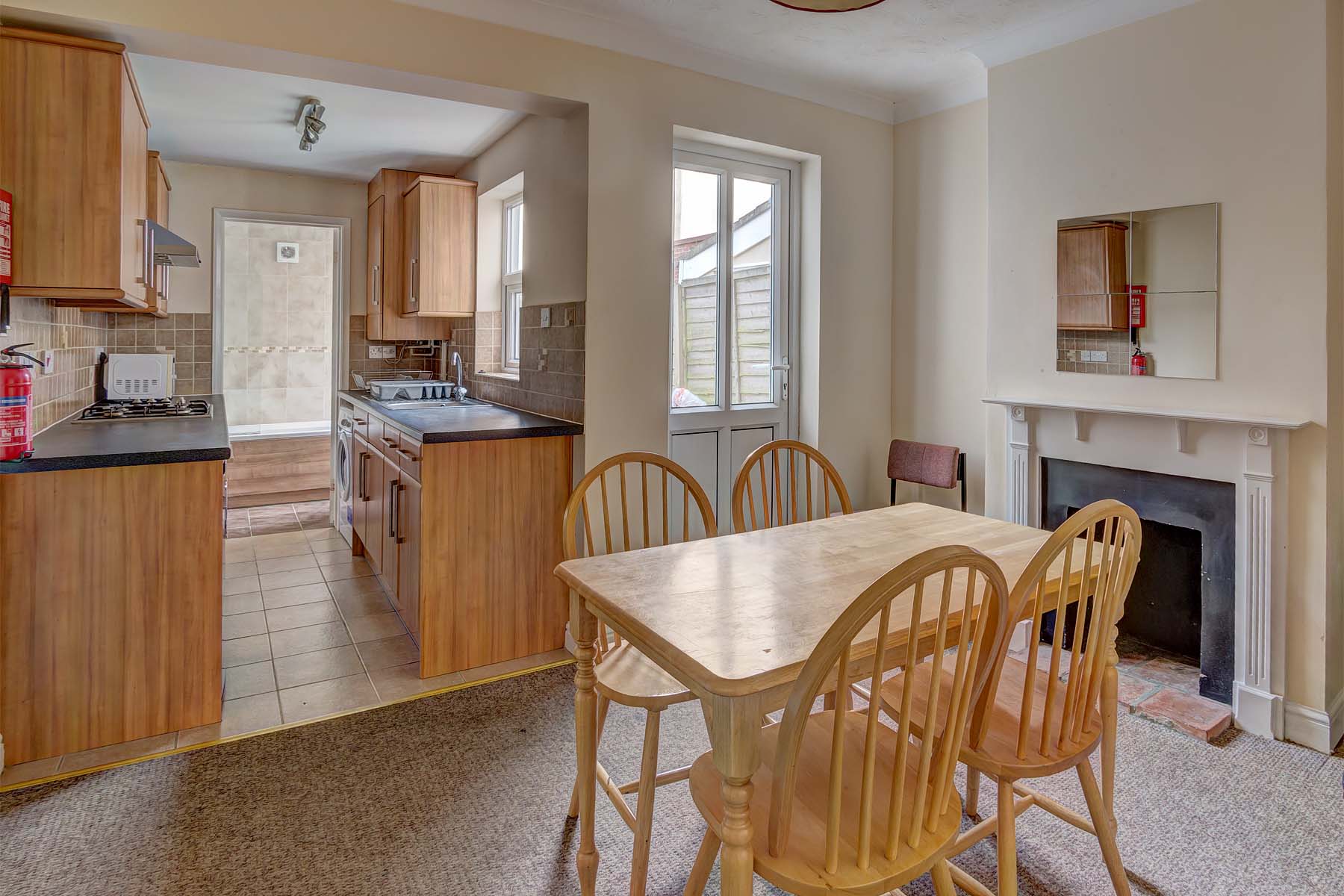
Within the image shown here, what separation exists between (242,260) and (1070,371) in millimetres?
6560

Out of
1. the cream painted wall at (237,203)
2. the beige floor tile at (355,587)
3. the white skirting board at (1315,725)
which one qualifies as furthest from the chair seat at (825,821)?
the cream painted wall at (237,203)

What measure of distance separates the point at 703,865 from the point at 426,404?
3.26 m

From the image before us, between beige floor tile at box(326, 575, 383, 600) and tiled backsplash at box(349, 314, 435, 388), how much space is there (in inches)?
70.4

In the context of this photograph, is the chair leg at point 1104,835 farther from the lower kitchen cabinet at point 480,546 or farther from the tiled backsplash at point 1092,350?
the lower kitchen cabinet at point 480,546

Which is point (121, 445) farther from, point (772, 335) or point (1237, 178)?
point (1237, 178)

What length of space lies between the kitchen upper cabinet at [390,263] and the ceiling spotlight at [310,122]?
711mm

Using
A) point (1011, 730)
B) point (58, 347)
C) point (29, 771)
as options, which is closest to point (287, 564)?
point (58, 347)

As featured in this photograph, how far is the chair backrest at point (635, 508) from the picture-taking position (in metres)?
2.21

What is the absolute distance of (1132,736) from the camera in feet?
8.06

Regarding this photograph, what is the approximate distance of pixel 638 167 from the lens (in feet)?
10.1

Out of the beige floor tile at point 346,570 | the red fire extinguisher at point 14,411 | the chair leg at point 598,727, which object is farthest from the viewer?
the beige floor tile at point 346,570

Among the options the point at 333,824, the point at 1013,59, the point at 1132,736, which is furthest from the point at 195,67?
the point at 1132,736

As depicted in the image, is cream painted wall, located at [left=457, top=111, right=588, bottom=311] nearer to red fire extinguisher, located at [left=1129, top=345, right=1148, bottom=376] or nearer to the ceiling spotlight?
the ceiling spotlight

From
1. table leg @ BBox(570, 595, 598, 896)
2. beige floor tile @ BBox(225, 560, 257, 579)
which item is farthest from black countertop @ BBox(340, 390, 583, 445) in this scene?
table leg @ BBox(570, 595, 598, 896)
